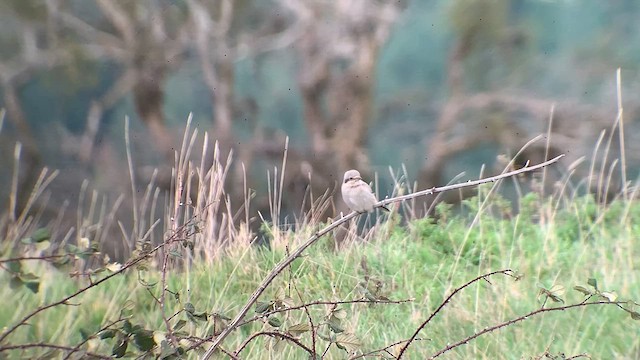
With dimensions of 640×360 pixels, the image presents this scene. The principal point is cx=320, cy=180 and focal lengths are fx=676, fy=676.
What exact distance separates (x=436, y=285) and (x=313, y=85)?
0.99m

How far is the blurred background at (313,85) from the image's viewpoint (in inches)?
90.7

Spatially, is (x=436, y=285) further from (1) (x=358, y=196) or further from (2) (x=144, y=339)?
(2) (x=144, y=339)

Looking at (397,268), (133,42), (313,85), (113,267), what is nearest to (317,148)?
(313,85)

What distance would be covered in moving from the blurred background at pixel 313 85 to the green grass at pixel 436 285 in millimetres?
303

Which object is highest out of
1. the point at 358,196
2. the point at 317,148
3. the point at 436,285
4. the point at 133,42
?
the point at 133,42

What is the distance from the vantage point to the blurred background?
7.56 feet

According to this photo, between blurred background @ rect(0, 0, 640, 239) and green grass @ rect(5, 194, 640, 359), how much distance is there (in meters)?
0.30

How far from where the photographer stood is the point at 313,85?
8.09 feet

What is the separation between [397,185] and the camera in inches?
81.4

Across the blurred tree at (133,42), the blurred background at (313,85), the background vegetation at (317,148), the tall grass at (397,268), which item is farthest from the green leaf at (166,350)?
the blurred tree at (133,42)

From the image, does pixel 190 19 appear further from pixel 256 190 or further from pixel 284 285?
pixel 284 285

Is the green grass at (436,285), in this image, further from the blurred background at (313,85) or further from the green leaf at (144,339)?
the green leaf at (144,339)

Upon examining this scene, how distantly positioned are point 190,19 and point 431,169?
109 centimetres

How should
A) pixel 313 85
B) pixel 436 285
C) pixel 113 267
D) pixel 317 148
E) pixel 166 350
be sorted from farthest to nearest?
pixel 313 85
pixel 317 148
pixel 436 285
pixel 113 267
pixel 166 350
